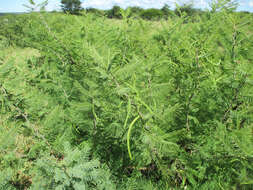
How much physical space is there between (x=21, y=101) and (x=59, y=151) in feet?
1.22

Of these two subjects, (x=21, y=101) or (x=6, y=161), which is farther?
(x=6, y=161)

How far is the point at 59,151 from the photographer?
1.13m

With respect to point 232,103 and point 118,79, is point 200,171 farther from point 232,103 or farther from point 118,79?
point 118,79

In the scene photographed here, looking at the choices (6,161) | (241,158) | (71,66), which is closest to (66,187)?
(71,66)

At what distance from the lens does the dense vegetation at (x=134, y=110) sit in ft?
2.66

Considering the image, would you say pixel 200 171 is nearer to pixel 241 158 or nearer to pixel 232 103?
pixel 241 158

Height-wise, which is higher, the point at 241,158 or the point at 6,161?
the point at 241,158

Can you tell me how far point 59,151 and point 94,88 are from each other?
513 millimetres

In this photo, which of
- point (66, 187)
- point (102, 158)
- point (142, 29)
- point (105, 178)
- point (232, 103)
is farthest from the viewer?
point (142, 29)

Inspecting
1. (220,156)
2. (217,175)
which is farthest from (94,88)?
(217,175)

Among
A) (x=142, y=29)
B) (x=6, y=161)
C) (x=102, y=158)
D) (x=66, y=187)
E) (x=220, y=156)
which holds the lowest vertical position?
(x=6, y=161)

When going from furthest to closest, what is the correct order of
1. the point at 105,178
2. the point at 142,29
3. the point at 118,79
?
the point at 142,29, the point at 105,178, the point at 118,79

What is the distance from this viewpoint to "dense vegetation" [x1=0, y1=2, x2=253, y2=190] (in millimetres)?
812

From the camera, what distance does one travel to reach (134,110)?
2.24 ft
